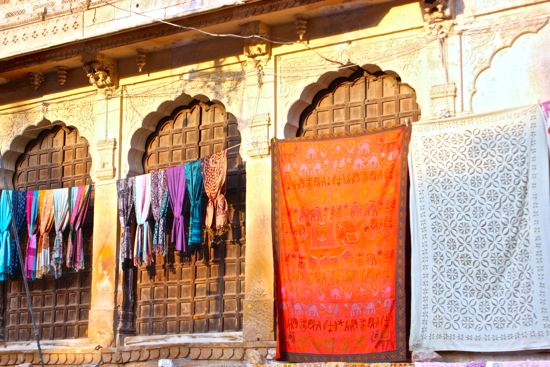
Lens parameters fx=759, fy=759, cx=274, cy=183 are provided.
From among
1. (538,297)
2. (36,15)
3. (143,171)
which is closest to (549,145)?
(538,297)

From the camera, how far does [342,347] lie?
7719 mm

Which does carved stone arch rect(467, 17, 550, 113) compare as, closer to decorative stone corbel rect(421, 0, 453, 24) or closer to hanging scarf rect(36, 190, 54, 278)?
decorative stone corbel rect(421, 0, 453, 24)

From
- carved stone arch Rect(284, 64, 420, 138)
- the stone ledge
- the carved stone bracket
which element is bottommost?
the stone ledge

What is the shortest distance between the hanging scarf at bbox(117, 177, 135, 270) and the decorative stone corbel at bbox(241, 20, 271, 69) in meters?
2.10

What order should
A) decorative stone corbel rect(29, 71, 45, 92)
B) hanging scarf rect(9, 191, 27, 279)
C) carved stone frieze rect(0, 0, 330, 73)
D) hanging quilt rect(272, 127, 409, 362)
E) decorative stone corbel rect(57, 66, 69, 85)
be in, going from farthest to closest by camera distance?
decorative stone corbel rect(29, 71, 45, 92) < decorative stone corbel rect(57, 66, 69, 85) < hanging scarf rect(9, 191, 27, 279) < carved stone frieze rect(0, 0, 330, 73) < hanging quilt rect(272, 127, 409, 362)

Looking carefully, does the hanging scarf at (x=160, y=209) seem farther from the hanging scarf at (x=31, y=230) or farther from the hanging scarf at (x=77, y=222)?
the hanging scarf at (x=31, y=230)

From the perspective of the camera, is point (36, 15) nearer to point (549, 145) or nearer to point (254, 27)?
point (254, 27)

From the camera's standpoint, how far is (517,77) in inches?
300

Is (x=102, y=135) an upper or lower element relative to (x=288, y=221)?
upper

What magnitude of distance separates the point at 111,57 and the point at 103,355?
12.6 feet

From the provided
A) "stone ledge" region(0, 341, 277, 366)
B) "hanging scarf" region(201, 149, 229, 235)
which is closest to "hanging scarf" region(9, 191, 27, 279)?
"stone ledge" region(0, 341, 277, 366)

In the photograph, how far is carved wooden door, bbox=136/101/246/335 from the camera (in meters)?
9.15

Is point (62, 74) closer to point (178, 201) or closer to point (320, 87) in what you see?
point (178, 201)

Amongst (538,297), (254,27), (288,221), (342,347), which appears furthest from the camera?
(254,27)
